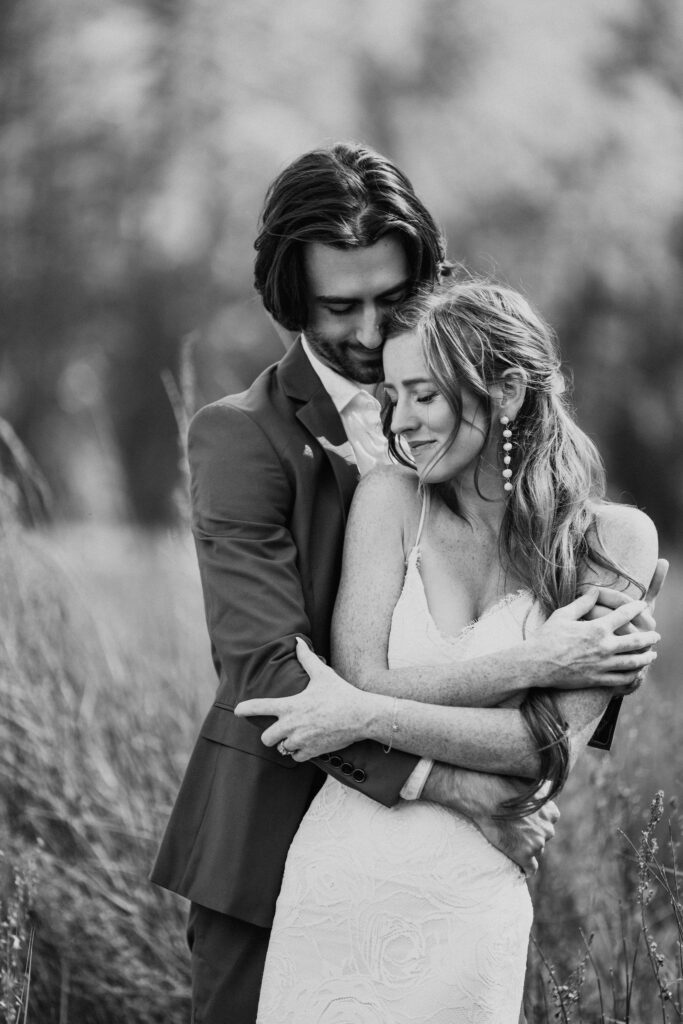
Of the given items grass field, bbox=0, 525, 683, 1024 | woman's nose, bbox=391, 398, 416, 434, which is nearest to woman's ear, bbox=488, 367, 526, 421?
woman's nose, bbox=391, 398, 416, 434

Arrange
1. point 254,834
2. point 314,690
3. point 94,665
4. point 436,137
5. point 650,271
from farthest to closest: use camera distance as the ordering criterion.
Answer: point 436,137 → point 650,271 → point 94,665 → point 254,834 → point 314,690

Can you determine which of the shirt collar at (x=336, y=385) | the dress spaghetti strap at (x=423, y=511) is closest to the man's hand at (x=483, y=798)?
the dress spaghetti strap at (x=423, y=511)

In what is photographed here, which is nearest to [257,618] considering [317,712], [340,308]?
[317,712]

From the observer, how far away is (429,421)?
2.59 metres

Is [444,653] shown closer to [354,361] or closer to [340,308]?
[354,361]

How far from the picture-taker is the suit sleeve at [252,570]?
244 centimetres

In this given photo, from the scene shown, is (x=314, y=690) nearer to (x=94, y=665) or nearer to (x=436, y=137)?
(x=94, y=665)

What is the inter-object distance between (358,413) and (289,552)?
476 mm

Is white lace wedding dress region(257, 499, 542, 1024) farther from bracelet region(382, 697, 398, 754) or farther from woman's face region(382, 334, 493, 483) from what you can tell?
woman's face region(382, 334, 493, 483)

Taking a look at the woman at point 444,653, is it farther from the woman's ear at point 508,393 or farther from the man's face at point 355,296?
the man's face at point 355,296

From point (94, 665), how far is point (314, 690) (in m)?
1.94

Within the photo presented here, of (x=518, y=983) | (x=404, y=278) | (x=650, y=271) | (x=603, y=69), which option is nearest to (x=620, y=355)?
(x=650, y=271)

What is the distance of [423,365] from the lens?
2.61 meters

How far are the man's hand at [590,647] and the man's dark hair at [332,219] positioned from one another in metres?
0.93
